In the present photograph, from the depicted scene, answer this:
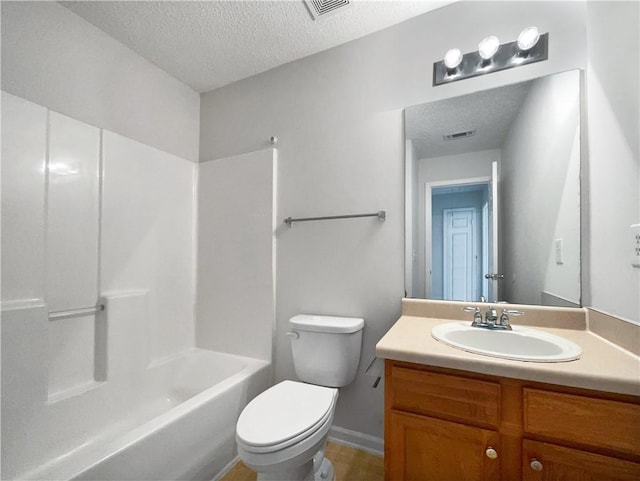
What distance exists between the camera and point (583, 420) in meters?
0.75

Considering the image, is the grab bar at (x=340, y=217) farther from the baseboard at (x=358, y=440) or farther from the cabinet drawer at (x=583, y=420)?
the baseboard at (x=358, y=440)

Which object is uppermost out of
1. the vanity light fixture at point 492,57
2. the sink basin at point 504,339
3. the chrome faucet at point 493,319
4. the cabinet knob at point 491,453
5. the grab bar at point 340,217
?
the vanity light fixture at point 492,57

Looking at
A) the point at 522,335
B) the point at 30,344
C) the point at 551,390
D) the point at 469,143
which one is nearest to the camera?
the point at 551,390

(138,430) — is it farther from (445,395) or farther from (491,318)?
(491,318)

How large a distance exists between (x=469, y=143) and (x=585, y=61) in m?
0.53

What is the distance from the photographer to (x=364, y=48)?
1.67 meters

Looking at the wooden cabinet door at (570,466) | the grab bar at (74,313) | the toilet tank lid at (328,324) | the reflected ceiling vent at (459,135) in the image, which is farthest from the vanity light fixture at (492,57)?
the grab bar at (74,313)

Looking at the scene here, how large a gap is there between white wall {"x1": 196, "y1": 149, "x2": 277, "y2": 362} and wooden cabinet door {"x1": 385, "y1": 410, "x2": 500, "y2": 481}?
110 cm

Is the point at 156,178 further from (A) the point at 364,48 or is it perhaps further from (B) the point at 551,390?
(B) the point at 551,390

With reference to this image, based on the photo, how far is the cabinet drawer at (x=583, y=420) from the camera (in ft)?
2.35

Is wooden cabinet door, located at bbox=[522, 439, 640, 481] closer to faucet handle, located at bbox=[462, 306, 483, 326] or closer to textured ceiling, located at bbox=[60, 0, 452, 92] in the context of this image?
faucet handle, located at bbox=[462, 306, 483, 326]

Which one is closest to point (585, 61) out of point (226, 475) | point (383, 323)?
point (383, 323)

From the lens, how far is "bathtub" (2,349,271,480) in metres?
1.09

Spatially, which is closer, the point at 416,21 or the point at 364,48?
the point at 416,21
